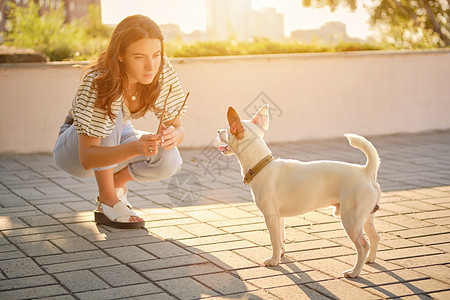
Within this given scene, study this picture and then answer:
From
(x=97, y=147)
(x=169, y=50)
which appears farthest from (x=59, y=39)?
(x=97, y=147)

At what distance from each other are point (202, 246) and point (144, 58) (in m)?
1.22

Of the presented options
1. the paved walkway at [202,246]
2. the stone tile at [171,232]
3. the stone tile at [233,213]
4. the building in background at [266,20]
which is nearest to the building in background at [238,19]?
the building in background at [266,20]

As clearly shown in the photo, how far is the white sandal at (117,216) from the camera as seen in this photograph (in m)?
4.33

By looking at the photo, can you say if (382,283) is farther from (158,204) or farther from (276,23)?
(276,23)

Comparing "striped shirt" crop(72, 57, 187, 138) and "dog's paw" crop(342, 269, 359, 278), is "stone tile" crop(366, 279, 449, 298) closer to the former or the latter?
"dog's paw" crop(342, 269, 359, 278)

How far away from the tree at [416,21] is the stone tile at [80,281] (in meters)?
10.7

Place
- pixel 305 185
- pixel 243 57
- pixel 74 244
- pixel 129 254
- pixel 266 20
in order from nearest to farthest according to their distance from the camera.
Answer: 1. pixel 305 185
2. pixel 129 254
3. pixel 74 244
4. pixel 243 57
5. pixel 266 20

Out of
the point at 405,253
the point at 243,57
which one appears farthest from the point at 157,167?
the point at 243,57

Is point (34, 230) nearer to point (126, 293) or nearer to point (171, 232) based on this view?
point (171, 232)

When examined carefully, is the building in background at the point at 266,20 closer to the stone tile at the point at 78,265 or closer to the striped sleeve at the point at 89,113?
the striped sleeve at the point at 89,113

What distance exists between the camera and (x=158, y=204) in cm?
514

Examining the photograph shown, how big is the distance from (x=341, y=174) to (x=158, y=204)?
219cm

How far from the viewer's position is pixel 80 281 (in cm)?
329

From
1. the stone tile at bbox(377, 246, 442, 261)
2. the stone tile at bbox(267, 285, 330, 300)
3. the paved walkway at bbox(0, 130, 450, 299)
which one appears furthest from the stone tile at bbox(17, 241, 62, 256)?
the stone tile at bbox(377, 246, 442, 261)
